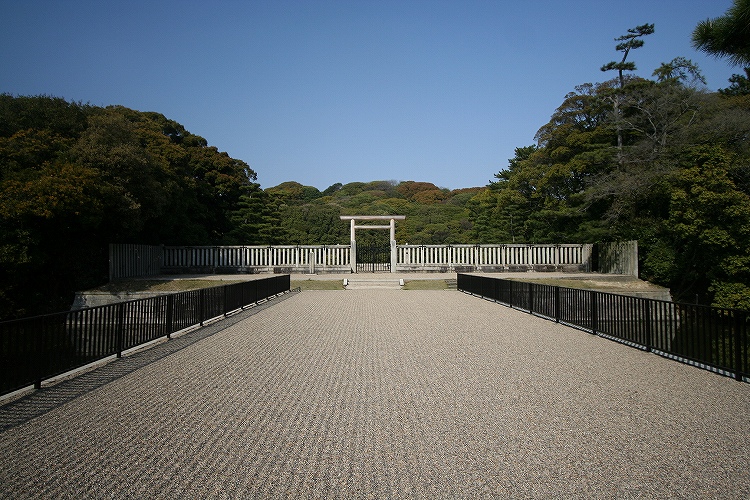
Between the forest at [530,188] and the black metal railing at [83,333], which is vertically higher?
the forest at [530,188]

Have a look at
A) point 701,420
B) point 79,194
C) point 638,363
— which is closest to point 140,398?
point 701,420

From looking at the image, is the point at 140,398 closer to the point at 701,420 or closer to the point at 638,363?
the point at 701,420

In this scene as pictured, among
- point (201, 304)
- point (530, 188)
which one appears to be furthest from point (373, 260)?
point (201, 304)

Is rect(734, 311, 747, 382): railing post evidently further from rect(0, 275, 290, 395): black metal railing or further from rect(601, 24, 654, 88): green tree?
rect(601, 24, 654, 88): green tree

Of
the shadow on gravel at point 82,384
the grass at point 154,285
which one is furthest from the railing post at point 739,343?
the grass at point 154,285

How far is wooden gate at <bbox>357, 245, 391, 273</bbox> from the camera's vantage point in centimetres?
2800

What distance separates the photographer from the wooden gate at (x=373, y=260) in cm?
2800

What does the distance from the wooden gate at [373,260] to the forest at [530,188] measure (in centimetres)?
643

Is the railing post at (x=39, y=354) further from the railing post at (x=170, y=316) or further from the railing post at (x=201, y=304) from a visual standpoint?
the railing post at (x=201, y=304)

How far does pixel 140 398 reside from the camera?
17.0 feet

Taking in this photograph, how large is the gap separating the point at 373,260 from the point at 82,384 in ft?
73.0

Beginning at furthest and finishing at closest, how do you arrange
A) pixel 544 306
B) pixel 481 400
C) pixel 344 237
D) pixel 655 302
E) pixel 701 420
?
pixel 344 237 < pixel 544 306 < pixel 655 302 < pixel 481 400 < pixel 701 420

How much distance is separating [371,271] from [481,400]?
73.4ft

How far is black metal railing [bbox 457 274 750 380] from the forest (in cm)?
624
